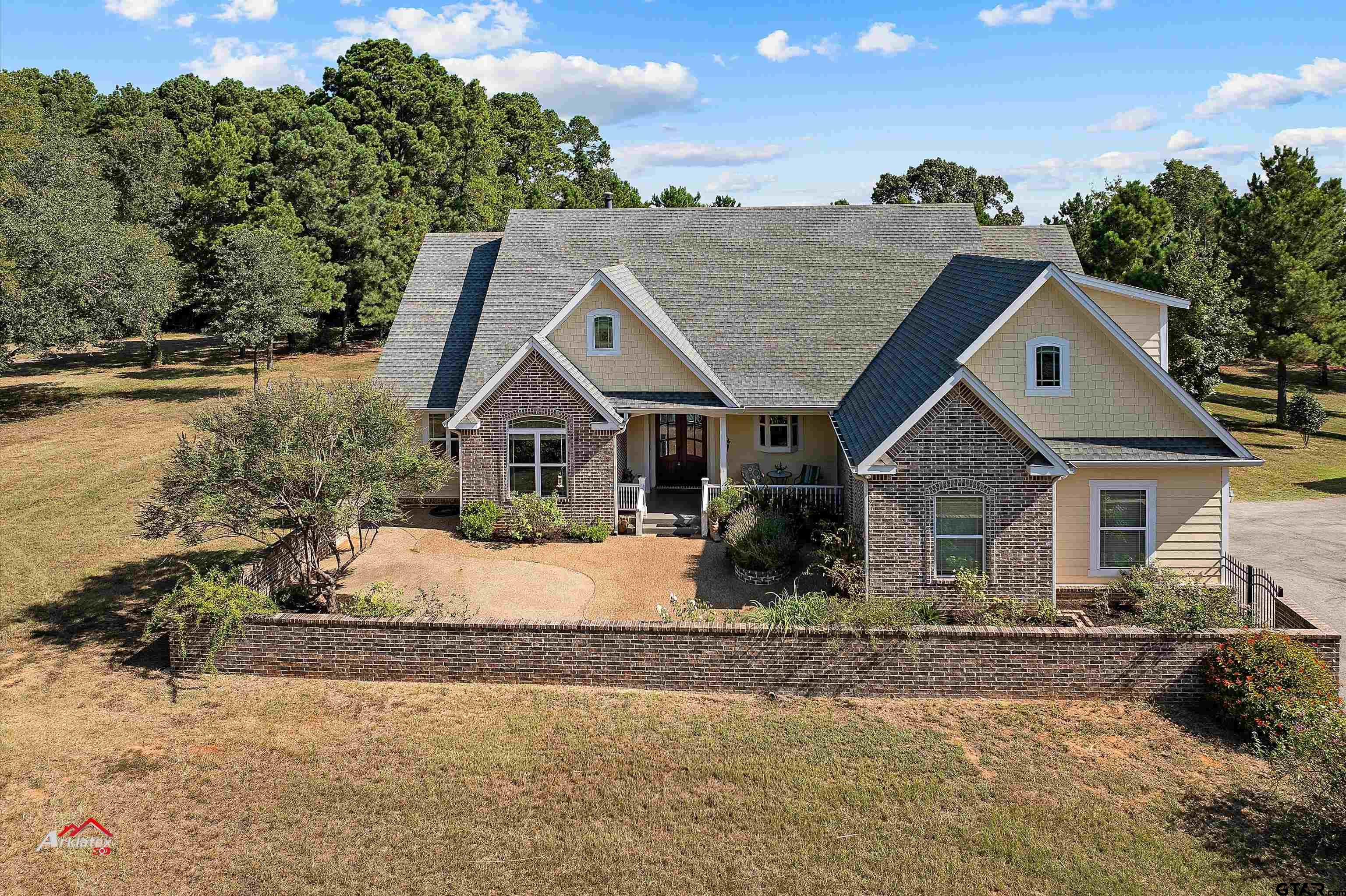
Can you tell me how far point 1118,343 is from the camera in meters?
17.7

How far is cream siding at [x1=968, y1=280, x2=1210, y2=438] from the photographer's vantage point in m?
17.8

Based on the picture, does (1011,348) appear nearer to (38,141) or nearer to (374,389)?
(374,389)

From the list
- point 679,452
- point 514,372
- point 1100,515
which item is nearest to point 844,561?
point 1100,515

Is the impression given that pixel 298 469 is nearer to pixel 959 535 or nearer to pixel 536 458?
pixel 536 458

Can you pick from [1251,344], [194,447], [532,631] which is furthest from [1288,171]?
[194,447]

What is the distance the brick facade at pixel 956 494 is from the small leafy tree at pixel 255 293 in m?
31.3

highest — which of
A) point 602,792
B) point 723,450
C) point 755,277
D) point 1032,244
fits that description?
point 1032,244

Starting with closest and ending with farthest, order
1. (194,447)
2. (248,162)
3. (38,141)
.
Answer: (194,447) < (38,141) < (248,162)

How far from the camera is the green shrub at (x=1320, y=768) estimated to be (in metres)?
10.6

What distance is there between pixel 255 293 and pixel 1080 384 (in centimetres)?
3486

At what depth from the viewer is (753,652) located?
47.5 feet

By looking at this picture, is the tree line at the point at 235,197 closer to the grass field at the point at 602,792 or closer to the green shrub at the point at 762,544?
the grass field at the point at 602,792

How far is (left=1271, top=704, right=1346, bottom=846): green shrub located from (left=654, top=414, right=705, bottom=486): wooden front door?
1719cm

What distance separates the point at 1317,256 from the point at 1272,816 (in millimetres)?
40848
